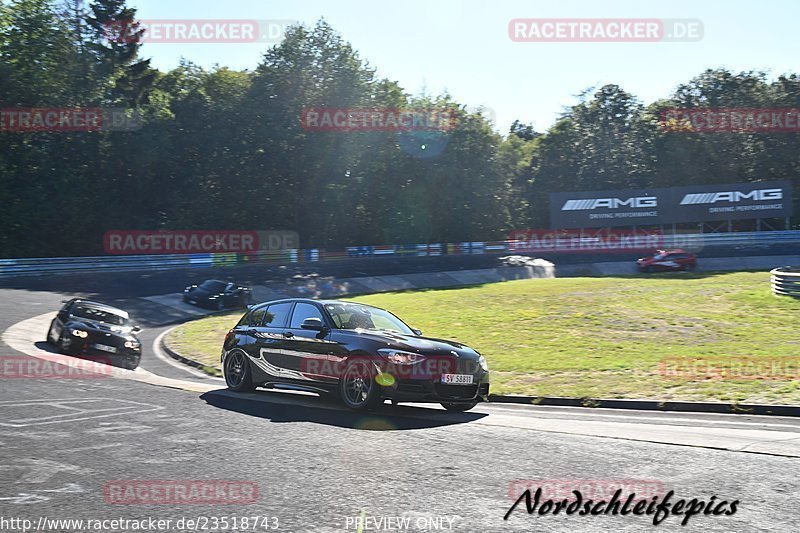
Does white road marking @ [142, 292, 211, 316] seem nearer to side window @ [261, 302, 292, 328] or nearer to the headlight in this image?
side window @ [261, 302, 292, 328]

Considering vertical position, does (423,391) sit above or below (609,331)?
above

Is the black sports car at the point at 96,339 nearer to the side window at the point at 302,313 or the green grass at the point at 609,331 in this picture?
the green grass at the point at 609,331

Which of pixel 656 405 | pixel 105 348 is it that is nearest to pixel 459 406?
pixel 656 405

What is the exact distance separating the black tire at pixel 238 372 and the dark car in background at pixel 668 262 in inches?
1289

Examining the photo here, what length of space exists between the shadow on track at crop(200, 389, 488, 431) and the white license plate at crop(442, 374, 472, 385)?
455mm

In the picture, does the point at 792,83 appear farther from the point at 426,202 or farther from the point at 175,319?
the point at 175,319

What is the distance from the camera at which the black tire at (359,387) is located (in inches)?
429

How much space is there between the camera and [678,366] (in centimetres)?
1563

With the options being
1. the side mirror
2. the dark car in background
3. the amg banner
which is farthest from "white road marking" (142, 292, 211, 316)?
the amg banner

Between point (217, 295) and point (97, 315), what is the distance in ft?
47.9

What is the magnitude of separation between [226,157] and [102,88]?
1021 centimetres

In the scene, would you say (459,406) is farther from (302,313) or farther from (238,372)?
(238,372)

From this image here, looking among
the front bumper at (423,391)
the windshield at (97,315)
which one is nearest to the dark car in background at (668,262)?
the windshield at (97,315)

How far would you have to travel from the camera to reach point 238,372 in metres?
13.6
